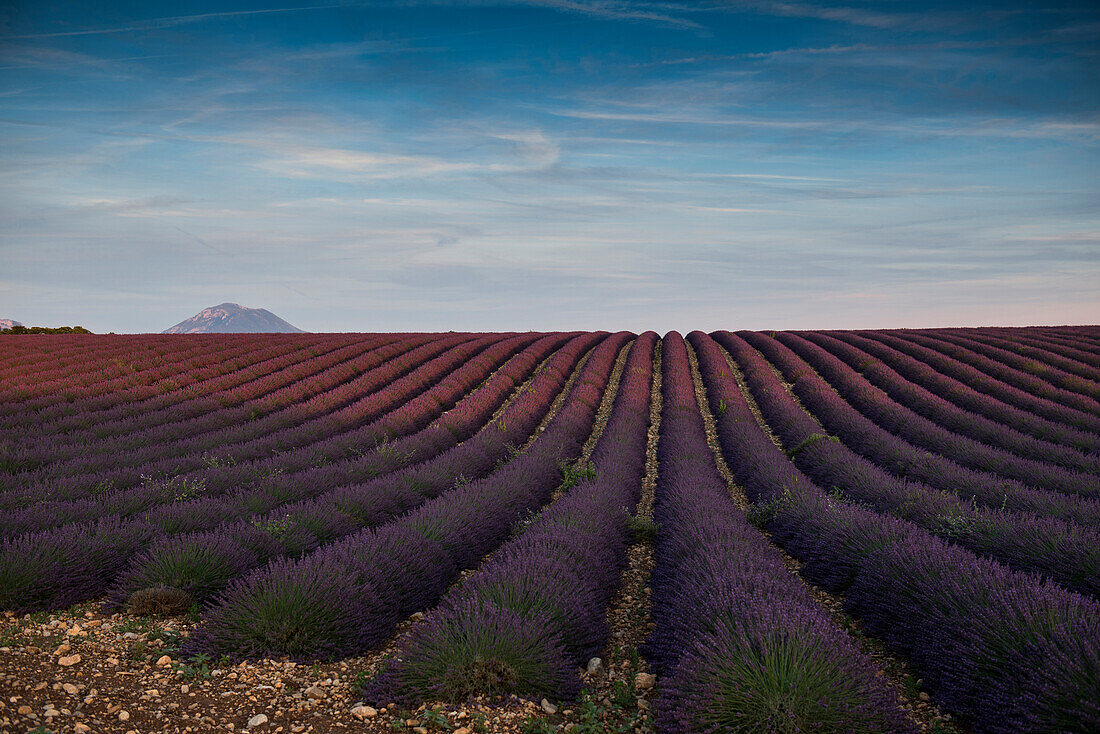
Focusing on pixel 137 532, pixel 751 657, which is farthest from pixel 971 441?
pixel 137 532

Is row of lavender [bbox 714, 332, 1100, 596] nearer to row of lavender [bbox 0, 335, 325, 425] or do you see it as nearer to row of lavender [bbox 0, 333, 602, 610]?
row of lavender [bbox 0, 333, 602, 610]

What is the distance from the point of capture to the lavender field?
3.11 meters

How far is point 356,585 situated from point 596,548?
6.29 ft

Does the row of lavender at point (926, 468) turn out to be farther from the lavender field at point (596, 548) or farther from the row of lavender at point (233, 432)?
the row of lavender at point (233, 432)

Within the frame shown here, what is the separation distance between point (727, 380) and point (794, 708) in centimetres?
1478

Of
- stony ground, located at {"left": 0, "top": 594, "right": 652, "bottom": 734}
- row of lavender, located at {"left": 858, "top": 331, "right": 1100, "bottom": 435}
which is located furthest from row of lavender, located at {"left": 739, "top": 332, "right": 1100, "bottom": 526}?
stony ground, located at {"left": 0, "top": 594, "right": 652, "bottom": 734}

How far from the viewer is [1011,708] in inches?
115

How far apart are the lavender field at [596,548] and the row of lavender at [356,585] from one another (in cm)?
2

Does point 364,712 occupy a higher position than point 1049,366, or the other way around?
point 1049,366

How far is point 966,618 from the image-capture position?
138 inches

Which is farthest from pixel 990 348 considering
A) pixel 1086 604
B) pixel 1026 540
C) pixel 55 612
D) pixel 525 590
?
pixel 55 612

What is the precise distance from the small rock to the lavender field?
0.08 meters

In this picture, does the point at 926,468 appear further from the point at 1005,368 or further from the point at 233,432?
the point at 1005,368

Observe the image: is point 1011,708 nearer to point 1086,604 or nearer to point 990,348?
point 1086,604
